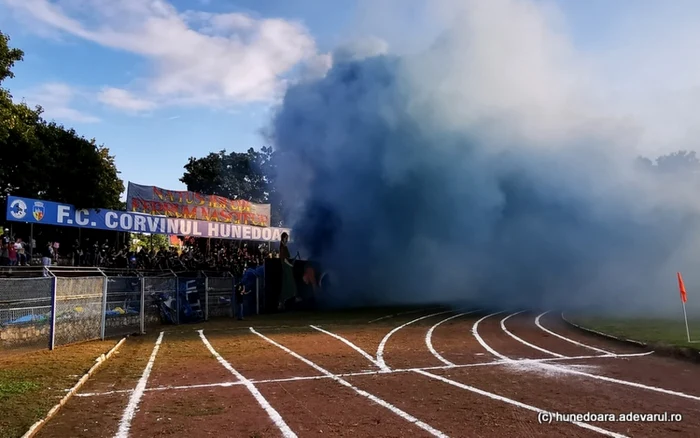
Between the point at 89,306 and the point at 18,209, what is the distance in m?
10.7

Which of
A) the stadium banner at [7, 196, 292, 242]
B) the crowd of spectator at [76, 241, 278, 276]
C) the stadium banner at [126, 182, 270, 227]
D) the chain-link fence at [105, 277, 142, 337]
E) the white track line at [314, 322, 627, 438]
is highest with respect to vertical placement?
the stadium banner at [126, 182, 270, 227]

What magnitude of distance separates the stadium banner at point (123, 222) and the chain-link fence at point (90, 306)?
821 centimetres

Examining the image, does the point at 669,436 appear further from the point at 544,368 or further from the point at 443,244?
the point at 443,244

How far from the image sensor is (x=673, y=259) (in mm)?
30469

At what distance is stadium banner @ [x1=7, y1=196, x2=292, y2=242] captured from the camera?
2253 cm

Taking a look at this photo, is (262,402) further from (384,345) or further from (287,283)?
(287,283)

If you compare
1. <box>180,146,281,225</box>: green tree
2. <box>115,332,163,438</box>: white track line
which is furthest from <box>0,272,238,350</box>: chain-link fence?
<box>180,146,281,225</box>: green tree

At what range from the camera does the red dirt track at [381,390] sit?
6469 millimetres

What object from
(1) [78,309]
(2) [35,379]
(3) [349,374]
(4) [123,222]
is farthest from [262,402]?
(4) [123,222]

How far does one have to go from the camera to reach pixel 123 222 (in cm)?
2702

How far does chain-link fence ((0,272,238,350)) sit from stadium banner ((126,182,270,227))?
1050 centimetres

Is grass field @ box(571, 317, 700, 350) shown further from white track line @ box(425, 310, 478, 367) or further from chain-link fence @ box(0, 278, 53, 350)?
chain-link fence @ box(0, 278, 53, 350)

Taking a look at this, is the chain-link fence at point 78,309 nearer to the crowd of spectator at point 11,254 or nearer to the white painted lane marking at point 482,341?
the crowd of spectator at point 11,254

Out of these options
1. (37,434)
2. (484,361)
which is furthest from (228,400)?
(484,361)
